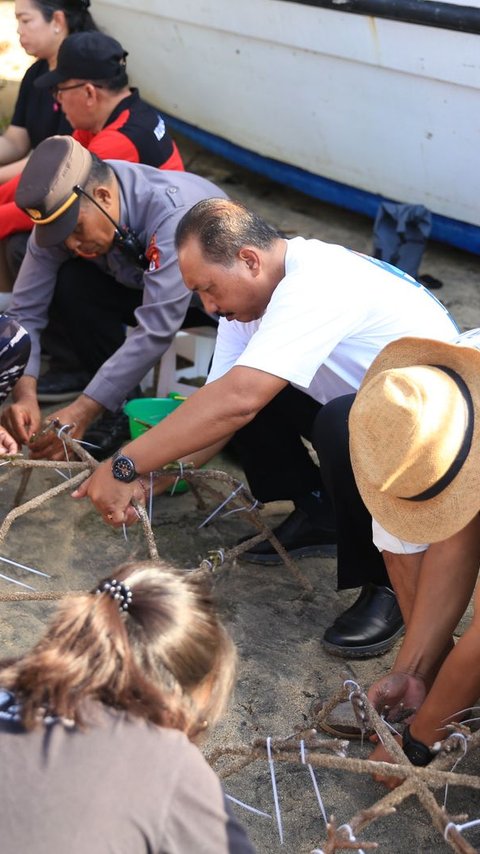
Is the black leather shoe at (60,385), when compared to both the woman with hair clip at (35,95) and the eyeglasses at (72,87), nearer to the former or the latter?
the woman with hair clip at (35,95)

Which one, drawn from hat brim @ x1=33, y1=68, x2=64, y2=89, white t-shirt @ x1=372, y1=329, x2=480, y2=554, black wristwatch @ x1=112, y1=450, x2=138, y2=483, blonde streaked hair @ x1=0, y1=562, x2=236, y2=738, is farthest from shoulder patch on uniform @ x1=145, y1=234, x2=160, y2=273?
blonde streaked hair @ x1=0, y1=562, x2=236, y2=738

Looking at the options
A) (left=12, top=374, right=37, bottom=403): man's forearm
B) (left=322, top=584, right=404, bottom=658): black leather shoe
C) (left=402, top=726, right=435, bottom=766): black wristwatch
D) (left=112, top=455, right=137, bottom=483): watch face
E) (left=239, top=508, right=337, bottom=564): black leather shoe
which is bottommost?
(left=239, top=508, right=337, bottom=564): black leather shoe

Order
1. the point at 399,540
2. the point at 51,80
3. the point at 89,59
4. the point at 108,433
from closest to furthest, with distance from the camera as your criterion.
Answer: the point at 399,540, the point at 108,433, the point at 89,59, the point at 51,80

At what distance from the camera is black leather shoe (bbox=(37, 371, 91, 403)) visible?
12.3 ft

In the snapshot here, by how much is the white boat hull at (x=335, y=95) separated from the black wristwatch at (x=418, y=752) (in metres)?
2.96

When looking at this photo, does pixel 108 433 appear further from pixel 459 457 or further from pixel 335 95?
pixel 335 95

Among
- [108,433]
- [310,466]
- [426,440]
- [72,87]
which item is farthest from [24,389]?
[426,440]

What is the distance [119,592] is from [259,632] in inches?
52.6

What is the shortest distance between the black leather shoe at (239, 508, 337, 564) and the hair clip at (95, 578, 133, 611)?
1.59 metres

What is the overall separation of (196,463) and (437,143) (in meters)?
2.29

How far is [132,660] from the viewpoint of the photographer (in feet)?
4.14

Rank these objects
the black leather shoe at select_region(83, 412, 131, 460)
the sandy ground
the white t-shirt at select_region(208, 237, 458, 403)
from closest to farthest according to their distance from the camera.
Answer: the sandy ground → the white t-shirt at select_region(208, 237, 458, 403) → the black leather shoe at select_region(83, 412, 131, 460)

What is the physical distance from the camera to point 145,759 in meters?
1.22

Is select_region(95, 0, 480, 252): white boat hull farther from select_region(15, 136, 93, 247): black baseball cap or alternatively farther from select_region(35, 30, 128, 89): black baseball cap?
select_region(15, 136, 93, 247): black baseball cap
